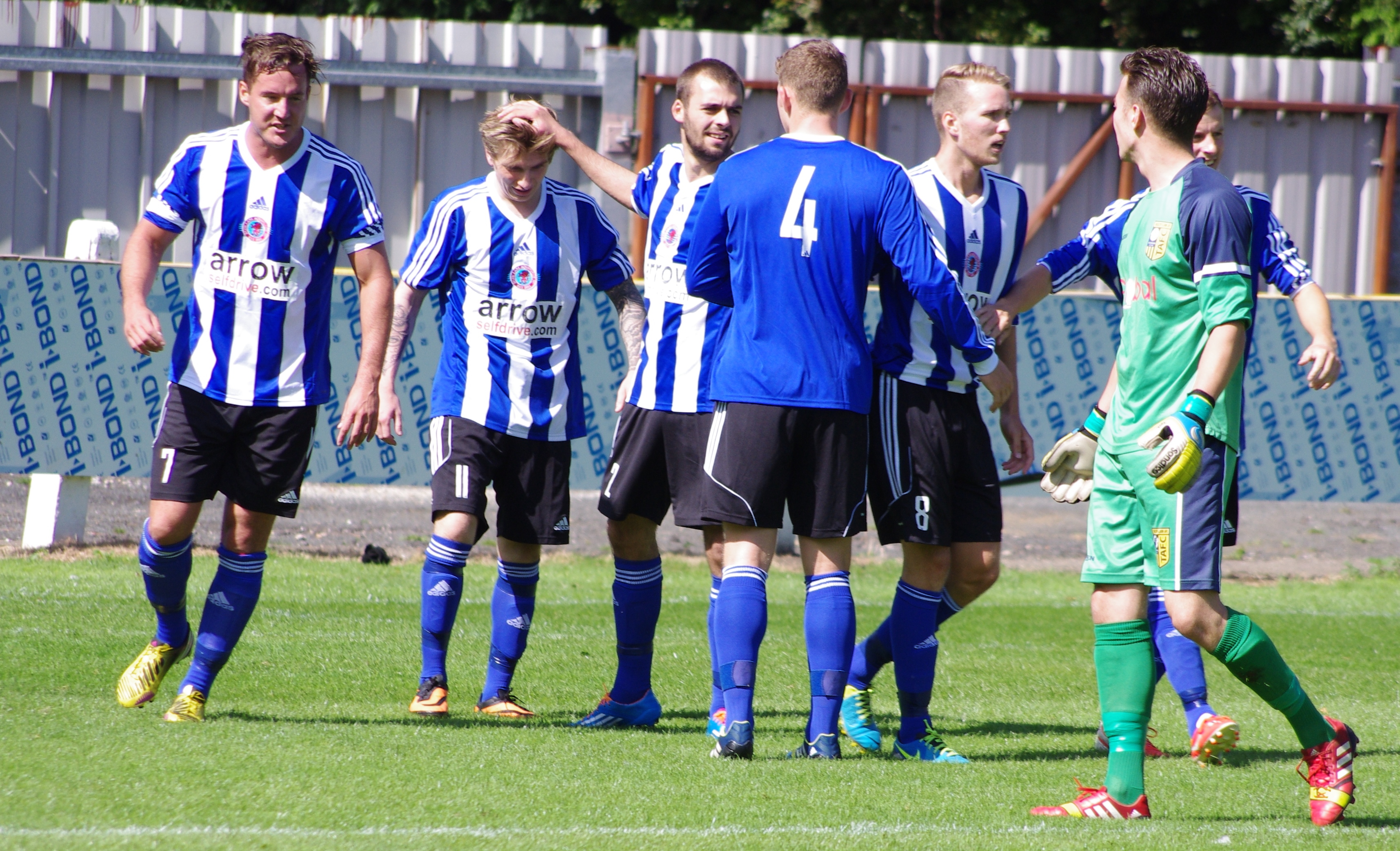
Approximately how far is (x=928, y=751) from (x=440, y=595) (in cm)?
183

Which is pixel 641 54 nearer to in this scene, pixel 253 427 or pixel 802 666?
pixel 802 666

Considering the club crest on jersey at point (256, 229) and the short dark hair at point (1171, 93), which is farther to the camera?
the club crest on jersey at point (256, 229)

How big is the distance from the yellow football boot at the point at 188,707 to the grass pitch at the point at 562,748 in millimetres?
92

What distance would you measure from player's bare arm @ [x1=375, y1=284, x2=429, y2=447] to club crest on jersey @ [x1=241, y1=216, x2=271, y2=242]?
51 cm

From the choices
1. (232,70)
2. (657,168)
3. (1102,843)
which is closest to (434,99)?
(232,70)

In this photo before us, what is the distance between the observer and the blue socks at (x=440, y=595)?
204 inches

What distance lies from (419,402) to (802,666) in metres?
3.69

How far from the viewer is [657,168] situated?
17.5 feet

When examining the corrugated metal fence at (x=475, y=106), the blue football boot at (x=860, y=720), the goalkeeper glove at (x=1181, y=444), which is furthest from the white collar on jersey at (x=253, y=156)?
the corrugated metal fence at (x=475, y=106)

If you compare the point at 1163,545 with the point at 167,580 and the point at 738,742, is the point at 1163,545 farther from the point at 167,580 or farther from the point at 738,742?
the point at 167,580

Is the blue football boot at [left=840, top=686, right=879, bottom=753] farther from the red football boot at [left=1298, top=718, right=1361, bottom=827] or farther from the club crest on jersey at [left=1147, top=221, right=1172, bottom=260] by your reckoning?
the club crest on jersey at [left=1147, top=221, right=1172, bottom=260]

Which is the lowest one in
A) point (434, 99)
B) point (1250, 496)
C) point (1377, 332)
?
point (1250, 496)

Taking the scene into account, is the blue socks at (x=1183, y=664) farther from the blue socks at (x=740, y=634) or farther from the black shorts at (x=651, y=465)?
the black shorts at (x=651, y=465)

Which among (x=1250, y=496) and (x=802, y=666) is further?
(x=1250, y=496)
